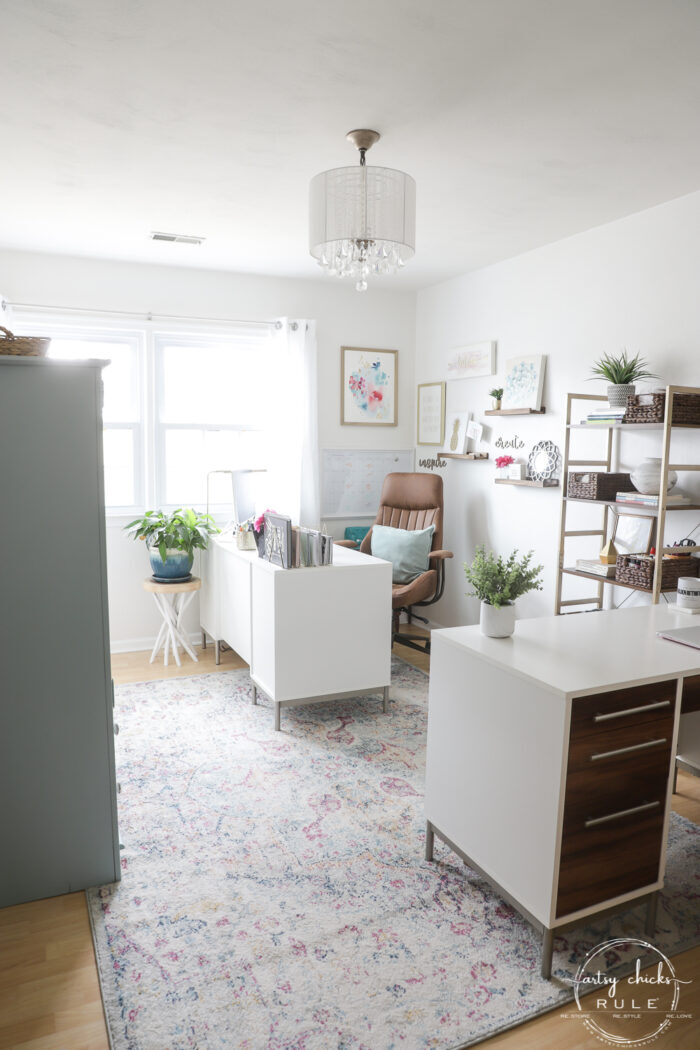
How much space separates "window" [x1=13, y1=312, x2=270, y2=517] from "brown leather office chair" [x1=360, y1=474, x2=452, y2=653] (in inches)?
36.5

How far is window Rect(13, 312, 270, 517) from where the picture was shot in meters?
4.49

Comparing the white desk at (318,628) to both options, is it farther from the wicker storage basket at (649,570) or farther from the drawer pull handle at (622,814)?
the drawer pull handle at (622,814)

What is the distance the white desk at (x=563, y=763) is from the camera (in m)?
1.70

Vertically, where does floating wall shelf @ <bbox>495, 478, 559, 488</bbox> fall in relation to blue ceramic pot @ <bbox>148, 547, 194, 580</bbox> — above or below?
above

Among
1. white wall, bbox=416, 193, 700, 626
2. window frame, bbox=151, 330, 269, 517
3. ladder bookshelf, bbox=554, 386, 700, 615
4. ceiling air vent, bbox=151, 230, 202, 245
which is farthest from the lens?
→ window frame, bbox=151, 330, 269, 517

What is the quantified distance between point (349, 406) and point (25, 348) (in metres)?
3.28

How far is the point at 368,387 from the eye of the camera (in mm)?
5129

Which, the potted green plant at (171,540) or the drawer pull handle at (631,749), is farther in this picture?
the potted green plant at (171,540)

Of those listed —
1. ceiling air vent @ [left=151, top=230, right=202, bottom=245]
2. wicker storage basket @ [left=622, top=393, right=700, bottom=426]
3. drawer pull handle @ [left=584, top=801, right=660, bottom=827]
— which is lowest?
drawer pull handle @ [left=584, top=801, right=660, bottom=827]

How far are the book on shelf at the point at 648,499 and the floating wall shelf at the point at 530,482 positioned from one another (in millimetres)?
697

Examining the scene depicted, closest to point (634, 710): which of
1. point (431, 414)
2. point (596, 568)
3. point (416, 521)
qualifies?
point (596, 568)

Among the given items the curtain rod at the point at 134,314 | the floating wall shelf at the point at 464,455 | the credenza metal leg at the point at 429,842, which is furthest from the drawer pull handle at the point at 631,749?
the curtain rod at the point at 134,314

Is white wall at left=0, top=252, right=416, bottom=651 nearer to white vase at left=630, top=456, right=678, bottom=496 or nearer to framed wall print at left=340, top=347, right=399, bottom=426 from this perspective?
framed wall print at left=340, top=347, right=399, bottom=426

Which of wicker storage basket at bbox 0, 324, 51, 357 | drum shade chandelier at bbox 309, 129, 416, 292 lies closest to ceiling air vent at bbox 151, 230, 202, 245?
drum shade chandelier at bbox 309, 129, 416, 292
